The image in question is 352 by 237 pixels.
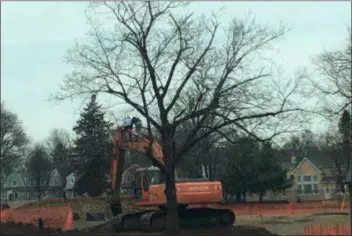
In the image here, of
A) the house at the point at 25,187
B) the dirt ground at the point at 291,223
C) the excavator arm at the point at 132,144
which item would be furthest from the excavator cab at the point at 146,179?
the house at the point at 25,187

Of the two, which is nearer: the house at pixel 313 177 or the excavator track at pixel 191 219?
the excavator track at pixel 191 219

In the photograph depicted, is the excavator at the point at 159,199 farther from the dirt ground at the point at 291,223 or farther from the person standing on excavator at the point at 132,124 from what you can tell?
the dirt ground at the point at 291,223

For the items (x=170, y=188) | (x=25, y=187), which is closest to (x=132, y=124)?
(x=170, y=188)

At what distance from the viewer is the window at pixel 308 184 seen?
103 metres

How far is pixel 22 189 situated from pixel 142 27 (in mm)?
94805

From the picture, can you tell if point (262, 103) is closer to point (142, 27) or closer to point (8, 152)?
point (142, 27)

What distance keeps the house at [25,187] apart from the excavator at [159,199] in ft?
234

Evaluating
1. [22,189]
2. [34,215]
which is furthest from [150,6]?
[22,189]

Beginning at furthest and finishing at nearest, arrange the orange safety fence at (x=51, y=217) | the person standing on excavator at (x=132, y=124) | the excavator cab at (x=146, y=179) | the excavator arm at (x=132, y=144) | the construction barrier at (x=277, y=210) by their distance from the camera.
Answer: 1. the construction barrier at (x=277, y=210)
2. the orange safety fence at (x=51, y=217)
3. the excavator cab at (x=146, y=179)
4. the excavator arm at (x=132, y=144)
5. the person standing on excavator at (x=132, y=124)

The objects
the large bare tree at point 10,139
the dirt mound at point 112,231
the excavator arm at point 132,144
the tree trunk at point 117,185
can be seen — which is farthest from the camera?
the large bare tree at point 10,139

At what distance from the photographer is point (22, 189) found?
4668 inches

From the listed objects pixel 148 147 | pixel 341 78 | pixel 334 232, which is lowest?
pixel 334 232

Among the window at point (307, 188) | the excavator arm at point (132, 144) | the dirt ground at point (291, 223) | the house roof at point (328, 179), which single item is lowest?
the dirt ground at point (291, 223)

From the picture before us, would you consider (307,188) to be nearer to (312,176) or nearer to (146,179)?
(312,176)
